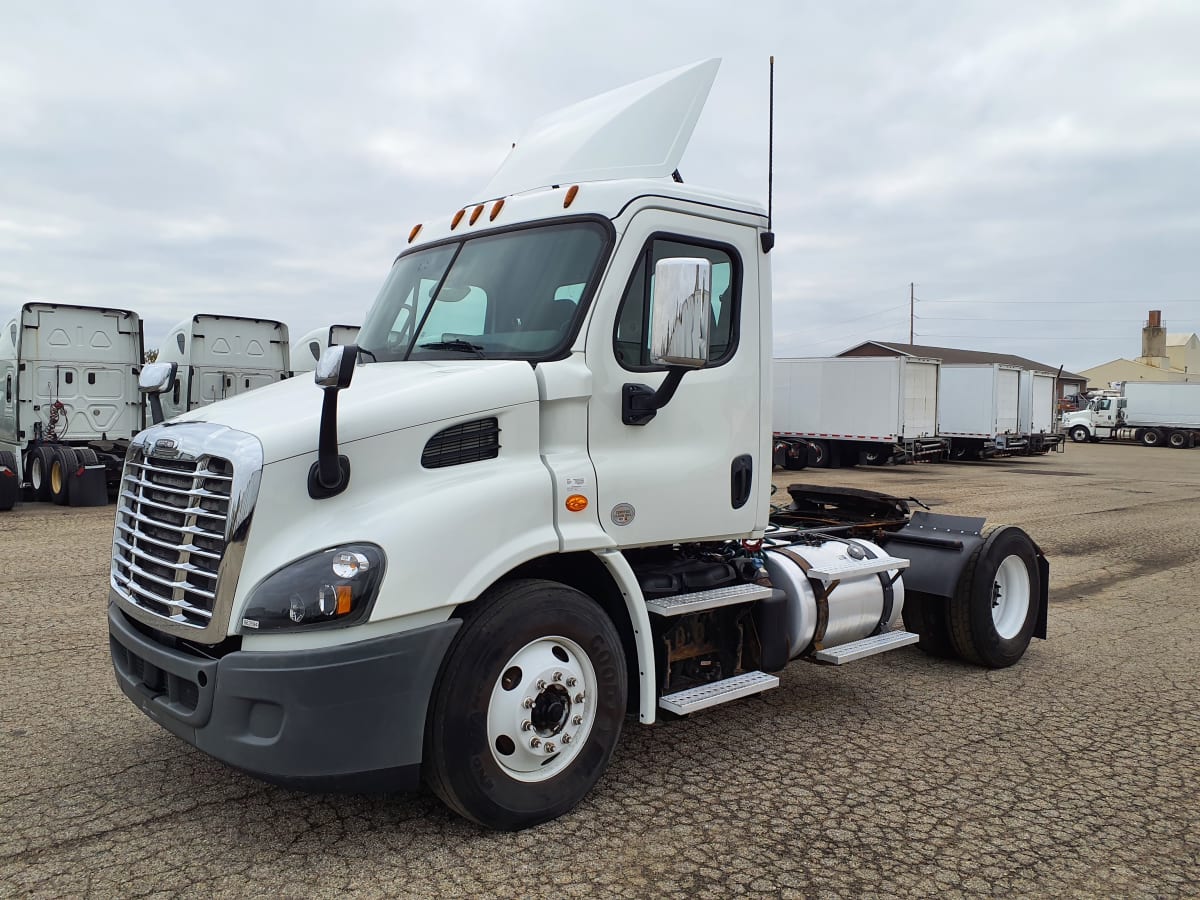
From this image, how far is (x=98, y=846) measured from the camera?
360 cm

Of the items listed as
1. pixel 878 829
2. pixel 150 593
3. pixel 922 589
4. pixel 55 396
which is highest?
pixel 55 396

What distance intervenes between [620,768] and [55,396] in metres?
14.7

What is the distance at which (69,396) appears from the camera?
15828 millimetres

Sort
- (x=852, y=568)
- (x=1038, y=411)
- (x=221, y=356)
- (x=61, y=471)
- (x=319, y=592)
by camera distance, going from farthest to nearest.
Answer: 1. (x=1038, y=411)
2. (x=221, y=356)
3. (x=61, y=471)
4. (x=852, y=568)
5. (x=319, y=592)

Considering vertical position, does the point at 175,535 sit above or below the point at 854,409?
below

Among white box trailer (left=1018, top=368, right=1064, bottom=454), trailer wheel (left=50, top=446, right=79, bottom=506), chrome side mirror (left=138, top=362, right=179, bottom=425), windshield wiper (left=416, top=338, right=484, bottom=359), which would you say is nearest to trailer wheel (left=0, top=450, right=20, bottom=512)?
trailer wheel (left=50, top=446, right=79, bottom=506)

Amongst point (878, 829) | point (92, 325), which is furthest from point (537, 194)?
point (92, 325)

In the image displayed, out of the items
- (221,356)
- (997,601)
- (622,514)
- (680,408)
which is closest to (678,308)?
(680,408)

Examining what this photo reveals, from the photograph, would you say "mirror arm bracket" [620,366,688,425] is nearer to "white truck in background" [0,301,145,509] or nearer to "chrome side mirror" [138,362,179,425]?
"chrome side mirror" [138,362,179,425]

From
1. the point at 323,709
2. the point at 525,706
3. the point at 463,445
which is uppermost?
the point at 463,445

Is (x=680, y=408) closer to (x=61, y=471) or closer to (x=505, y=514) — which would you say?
(x=505, y=514)

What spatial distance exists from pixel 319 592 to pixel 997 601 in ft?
16.1

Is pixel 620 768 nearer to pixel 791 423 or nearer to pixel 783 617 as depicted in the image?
pixel 783 617

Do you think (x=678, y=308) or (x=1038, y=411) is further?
(x=1038, y=411)
